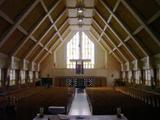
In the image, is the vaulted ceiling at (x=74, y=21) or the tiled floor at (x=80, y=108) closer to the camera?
the tiled floor at (x=80, y=108)

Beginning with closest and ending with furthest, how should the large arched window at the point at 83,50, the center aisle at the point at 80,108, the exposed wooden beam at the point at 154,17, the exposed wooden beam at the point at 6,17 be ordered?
1. the center aisle at the point at 80,108
2. the exposed wooden beam at the point at 6,17
3. the exposed wooden beam at the point at 154,17
4. the large arched window at the point at 83,50

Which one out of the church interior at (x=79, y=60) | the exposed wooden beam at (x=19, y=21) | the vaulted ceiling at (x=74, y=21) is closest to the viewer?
the church interior at (x=79, y=60)

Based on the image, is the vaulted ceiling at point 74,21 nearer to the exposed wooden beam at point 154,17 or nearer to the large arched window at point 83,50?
the exposed wooden beam at point 154,17

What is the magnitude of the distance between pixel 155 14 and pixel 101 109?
740 centimetres

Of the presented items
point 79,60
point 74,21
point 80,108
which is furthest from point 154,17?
point 79,60

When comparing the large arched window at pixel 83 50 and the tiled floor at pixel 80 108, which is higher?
the large arched window at pixel 83 50

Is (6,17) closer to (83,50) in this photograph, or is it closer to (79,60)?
(79,60)

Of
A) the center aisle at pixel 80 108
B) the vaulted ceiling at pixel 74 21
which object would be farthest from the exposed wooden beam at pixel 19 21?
the center aisle at pixel 80 108

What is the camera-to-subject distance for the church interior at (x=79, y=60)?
1223 cm

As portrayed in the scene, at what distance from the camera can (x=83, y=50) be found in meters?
39.2

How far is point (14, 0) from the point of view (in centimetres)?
1695

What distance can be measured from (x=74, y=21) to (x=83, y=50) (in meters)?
7.14

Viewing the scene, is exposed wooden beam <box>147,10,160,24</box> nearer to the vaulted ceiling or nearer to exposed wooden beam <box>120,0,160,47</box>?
the vaulted ceiling

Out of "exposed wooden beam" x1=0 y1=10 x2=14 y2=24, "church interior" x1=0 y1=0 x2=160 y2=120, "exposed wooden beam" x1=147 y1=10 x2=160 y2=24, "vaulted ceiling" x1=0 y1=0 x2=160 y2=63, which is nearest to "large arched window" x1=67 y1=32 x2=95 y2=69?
"church interior" x1=0 y1=0 x2=160 y2=120
